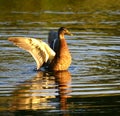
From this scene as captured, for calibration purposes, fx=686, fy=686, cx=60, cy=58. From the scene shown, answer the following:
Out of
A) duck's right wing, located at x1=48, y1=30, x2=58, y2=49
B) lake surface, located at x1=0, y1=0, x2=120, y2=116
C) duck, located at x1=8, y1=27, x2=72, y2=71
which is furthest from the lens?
duck's right wing, located at x1=48, y1=30, x2=58, y2=49

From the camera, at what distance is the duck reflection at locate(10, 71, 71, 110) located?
40.9 ft

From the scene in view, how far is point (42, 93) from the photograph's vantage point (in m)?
13.3

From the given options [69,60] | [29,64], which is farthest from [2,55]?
[69,60]

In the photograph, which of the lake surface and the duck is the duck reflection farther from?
the duck

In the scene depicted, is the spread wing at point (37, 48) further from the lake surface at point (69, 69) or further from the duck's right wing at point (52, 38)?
the duck's right wing at point (52, 38)

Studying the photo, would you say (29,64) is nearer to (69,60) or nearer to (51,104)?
(69,60)

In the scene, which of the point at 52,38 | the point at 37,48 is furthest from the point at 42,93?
the point at 52,38

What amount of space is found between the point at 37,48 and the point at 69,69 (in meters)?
0.98

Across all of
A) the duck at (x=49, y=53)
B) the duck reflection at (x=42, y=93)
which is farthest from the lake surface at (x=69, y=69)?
the duck at (x=49, y=53)

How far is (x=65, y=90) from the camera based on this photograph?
13.6 metres

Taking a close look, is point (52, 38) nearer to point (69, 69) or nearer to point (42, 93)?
point (69, 69)

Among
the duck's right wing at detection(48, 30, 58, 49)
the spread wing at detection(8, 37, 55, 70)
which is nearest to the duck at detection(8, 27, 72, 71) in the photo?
the spread wing at detection(8, 37, 55, 70)

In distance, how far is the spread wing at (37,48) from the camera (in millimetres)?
15594

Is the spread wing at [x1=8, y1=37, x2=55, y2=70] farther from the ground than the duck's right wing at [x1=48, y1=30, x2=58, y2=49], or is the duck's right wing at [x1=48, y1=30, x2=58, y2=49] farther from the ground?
the duck's right wing at [x1=48, y1=30, x2=58, y2=49]
